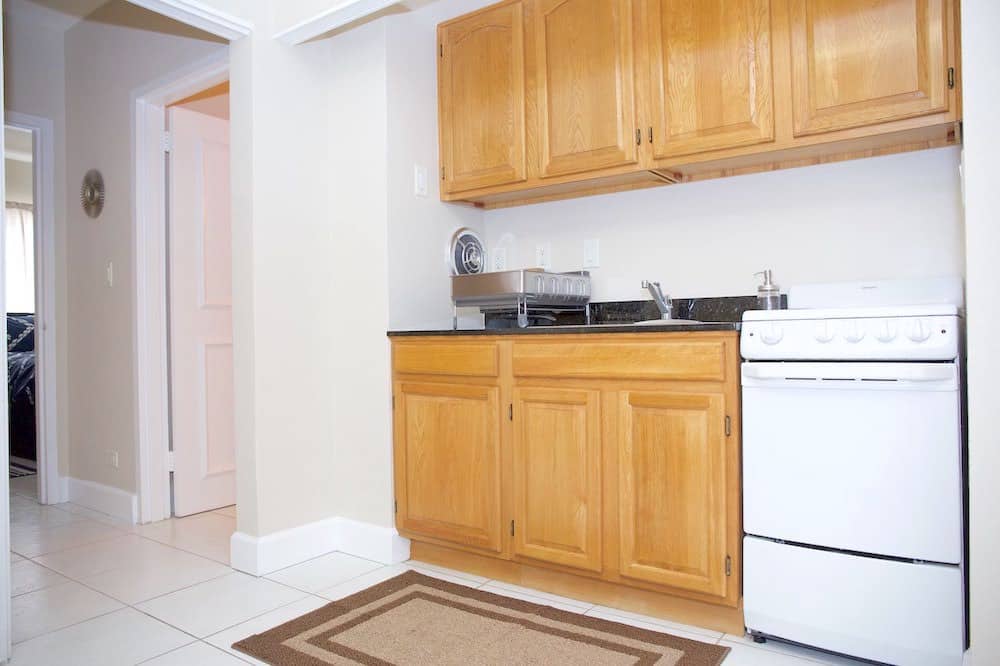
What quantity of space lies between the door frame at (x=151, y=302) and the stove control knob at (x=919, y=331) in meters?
3.22

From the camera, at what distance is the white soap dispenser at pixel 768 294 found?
2350 millimetres

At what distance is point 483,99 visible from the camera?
9.43 ft

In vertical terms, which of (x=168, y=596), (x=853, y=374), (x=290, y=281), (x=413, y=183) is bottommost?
(x=168, y=596)

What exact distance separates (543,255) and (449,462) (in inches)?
41.1

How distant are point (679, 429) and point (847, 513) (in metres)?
0.49

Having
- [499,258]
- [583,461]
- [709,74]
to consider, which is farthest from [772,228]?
[499,258]

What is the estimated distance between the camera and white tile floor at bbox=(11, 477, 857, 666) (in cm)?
197

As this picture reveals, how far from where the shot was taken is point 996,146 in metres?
1.56

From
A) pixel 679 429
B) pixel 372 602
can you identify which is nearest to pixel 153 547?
pixel 372 602

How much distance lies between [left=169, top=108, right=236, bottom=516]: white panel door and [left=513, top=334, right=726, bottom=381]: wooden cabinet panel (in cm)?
194

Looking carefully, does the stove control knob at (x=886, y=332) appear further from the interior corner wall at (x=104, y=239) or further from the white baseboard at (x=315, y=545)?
the interior corner wall at (x=104, y=239)

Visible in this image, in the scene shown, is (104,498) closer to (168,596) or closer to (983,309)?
(168,596)

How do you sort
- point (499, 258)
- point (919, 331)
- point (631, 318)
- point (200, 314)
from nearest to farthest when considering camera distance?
point (919, 331) < point (631, 318) < point (499, 258) < point (200, 314)

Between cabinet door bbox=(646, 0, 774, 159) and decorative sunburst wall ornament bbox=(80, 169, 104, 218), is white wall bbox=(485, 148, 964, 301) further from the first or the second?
decorative sunburst wall ornament bbox=(80, 169, 104, 218)
